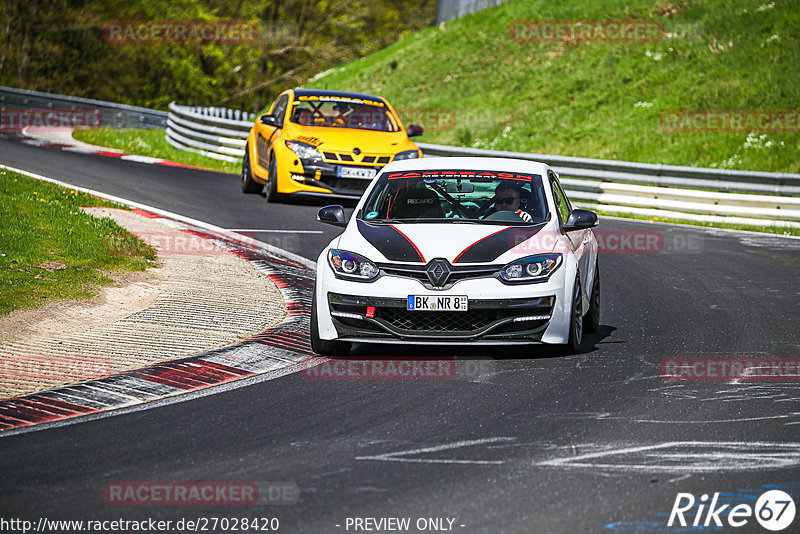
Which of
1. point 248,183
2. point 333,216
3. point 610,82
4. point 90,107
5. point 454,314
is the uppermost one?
point 610,82

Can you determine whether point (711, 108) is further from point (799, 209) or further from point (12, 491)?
point (12, 491)

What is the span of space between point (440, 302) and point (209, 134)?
19940mm

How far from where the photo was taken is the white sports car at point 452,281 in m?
8.20

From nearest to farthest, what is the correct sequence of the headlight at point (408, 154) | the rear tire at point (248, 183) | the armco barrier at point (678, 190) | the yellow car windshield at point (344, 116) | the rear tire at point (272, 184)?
the headlight at point (408, 154) < the rear tire at point (272, 184) < the yellow car windshield at point (344, 116) < the rear tire at point (248, 183) < the armco barrier at point (678, 190)

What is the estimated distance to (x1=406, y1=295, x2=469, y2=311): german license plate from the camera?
8.13 metres

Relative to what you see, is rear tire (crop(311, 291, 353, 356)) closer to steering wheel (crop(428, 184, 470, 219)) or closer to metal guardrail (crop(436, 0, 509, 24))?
steering wheel (crop(428, 184, 470, 219))

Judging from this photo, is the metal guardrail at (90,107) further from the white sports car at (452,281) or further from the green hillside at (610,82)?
the white sports car at (452,281)

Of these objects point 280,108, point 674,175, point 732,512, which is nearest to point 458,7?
point 674,175

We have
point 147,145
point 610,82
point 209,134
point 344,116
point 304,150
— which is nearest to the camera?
point 304,150

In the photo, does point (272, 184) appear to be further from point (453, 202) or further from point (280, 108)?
point (453, 202)

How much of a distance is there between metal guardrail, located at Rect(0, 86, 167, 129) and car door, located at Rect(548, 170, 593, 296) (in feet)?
92.0

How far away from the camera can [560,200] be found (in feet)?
Answer: 32.7

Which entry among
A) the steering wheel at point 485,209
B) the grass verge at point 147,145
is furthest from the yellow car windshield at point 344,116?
the steering wheel at point 485,209

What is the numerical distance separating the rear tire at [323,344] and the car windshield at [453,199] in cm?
105
